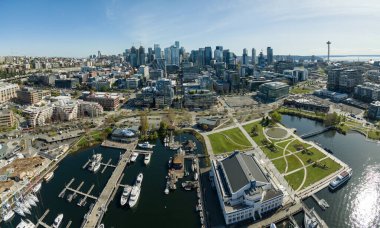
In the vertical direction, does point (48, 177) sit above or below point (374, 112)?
below

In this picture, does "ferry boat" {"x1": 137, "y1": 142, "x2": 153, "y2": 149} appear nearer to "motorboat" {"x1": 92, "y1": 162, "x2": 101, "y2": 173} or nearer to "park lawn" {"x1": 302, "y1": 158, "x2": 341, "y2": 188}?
"motorboat" {"x1": 92, "y1": 162, "x2": 101, "y2": 173}

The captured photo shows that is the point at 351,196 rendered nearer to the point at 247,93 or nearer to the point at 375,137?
the point at 375,137

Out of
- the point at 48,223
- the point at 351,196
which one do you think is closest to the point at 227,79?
the point at 351,196

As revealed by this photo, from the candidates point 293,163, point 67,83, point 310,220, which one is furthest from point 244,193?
point 67,83

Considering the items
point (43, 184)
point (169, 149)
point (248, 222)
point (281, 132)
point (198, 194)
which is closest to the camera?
point (248, 222)

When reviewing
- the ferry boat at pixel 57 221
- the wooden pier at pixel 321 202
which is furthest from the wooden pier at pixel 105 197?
the wooden pier at pixel 321 202

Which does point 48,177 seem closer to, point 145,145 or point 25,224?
point 25,224

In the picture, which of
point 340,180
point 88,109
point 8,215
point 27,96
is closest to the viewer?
point 8,215

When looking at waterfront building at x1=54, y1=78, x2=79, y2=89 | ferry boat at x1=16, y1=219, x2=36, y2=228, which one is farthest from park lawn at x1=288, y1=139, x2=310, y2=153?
waterfront building at x1=54, y1=78, x2=79, y2=89
